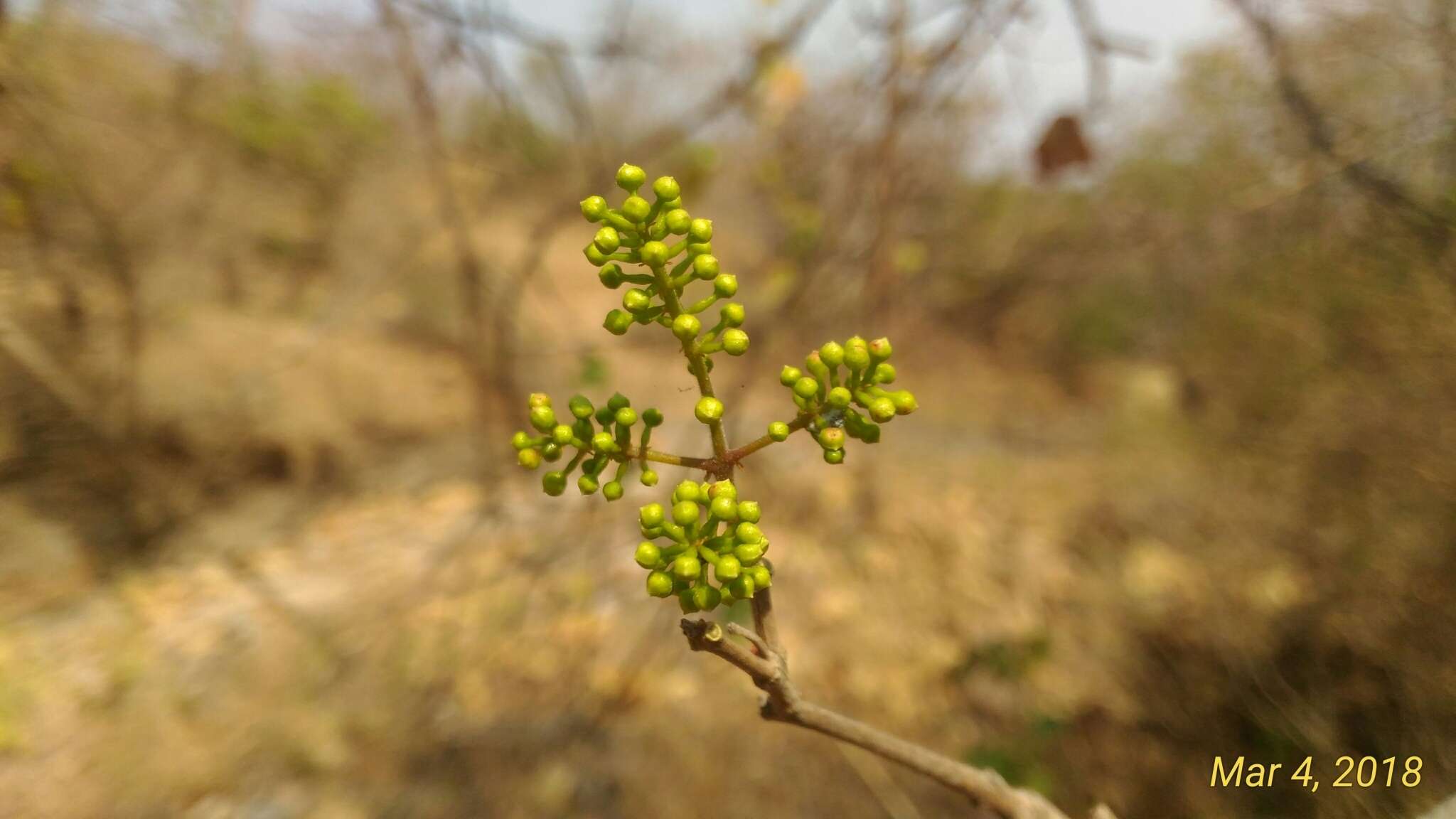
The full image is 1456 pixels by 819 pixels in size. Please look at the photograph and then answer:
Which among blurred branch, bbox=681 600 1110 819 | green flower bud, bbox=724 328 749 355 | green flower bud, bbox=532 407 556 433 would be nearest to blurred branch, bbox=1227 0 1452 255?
blurred branch, bbox=681 600 1110 819

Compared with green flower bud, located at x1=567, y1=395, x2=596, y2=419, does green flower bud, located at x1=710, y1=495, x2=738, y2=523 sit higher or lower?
lower

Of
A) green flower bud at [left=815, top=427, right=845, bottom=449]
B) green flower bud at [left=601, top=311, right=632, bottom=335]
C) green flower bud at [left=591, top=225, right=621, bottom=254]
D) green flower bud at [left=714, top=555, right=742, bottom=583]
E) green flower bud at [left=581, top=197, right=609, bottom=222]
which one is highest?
green flower bud at [left=581, top=197, right=609, bottom=222]

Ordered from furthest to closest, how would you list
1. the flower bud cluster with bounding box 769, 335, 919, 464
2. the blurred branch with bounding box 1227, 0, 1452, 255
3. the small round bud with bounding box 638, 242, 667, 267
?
the blurred branch with bounding box 1227, 0, 1452, 255
the flower bud cluster with bounding box 769, 335, 919, 464
the small round bud with bounding box 638, 242, 667, 267

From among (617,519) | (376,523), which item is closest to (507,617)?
(617,519)

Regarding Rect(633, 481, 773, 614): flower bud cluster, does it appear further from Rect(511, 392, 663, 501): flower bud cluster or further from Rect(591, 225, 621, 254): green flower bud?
Rect(591, 225, 621, 254): green flower bud

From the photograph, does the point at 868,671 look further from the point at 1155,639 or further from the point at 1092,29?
the point at 1092,29

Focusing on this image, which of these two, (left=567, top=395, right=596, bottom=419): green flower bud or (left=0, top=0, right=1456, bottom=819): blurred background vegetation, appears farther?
(left=0, top=0, right=1456, bottom=819): blurred background vegetation
